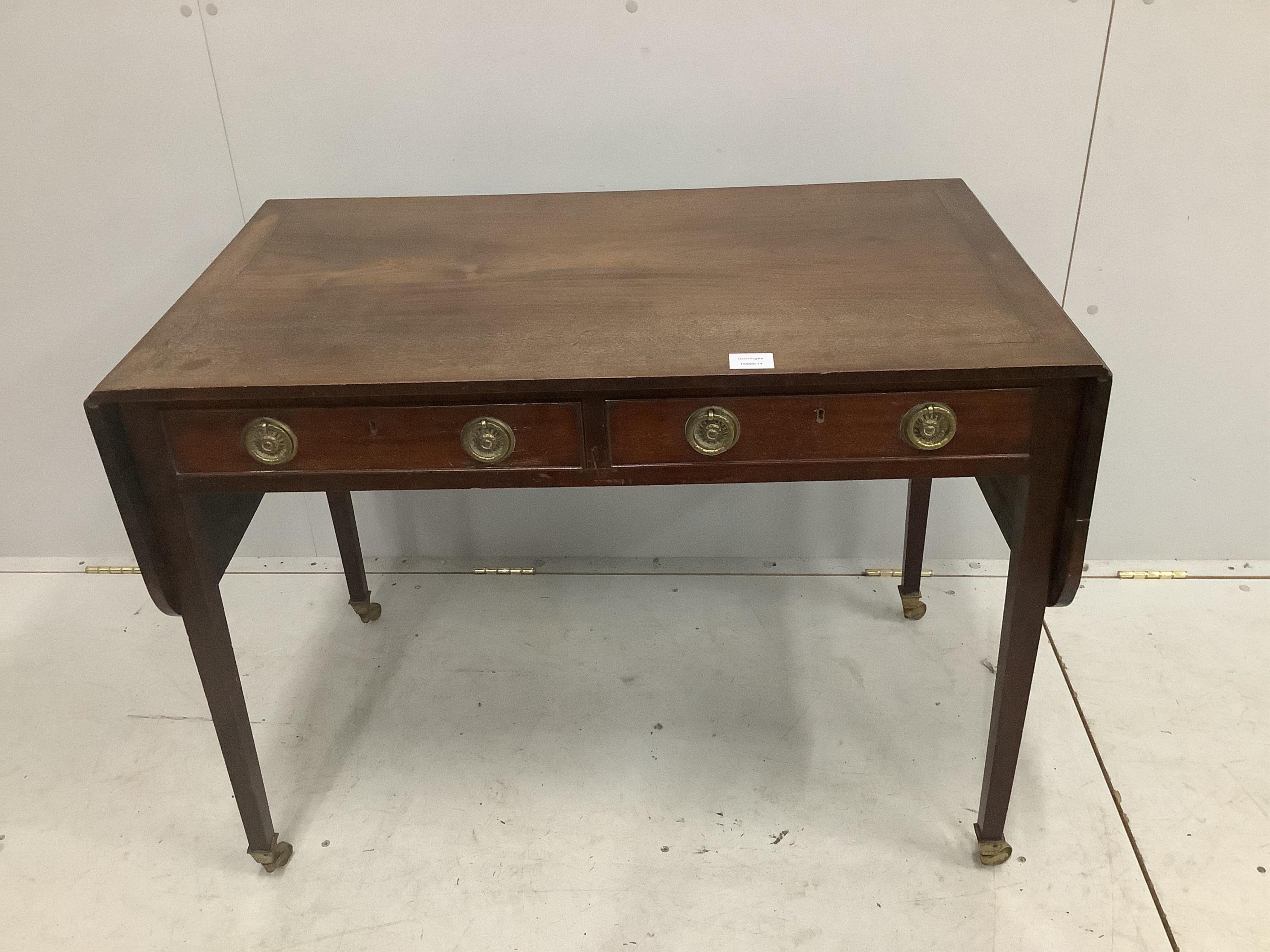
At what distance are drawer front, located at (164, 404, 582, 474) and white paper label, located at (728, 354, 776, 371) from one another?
0.19 m

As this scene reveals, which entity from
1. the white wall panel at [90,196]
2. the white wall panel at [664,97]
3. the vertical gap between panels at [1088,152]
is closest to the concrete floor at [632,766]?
the white wall panel at [90,196]

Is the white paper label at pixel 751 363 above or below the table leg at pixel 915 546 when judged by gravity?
above

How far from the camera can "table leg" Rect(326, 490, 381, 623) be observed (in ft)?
6.53

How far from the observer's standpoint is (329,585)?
222 centimetres

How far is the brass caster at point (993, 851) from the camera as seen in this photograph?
153 cm

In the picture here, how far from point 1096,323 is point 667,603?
39.6 inches

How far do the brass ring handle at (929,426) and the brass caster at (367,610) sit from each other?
1283mm

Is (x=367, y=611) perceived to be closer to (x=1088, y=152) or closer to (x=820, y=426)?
(x=820, y=426)

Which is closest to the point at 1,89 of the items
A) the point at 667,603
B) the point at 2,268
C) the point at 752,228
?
the point at 2,268

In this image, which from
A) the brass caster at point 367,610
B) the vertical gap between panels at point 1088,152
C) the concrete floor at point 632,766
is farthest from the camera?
the brass caster at point 367,610

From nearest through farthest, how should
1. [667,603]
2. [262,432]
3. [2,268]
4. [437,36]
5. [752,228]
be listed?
1. [262,432]
2. [752,228]
3. [437,36]
4. [2,268]
5. [667,603]

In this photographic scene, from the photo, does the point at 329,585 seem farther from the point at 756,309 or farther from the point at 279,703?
the point at 756,309

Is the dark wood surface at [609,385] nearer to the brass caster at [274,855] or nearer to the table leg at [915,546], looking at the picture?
the brass caster at [274,855]

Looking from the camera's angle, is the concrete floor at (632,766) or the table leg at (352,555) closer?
the concrete floor at (632,766)
